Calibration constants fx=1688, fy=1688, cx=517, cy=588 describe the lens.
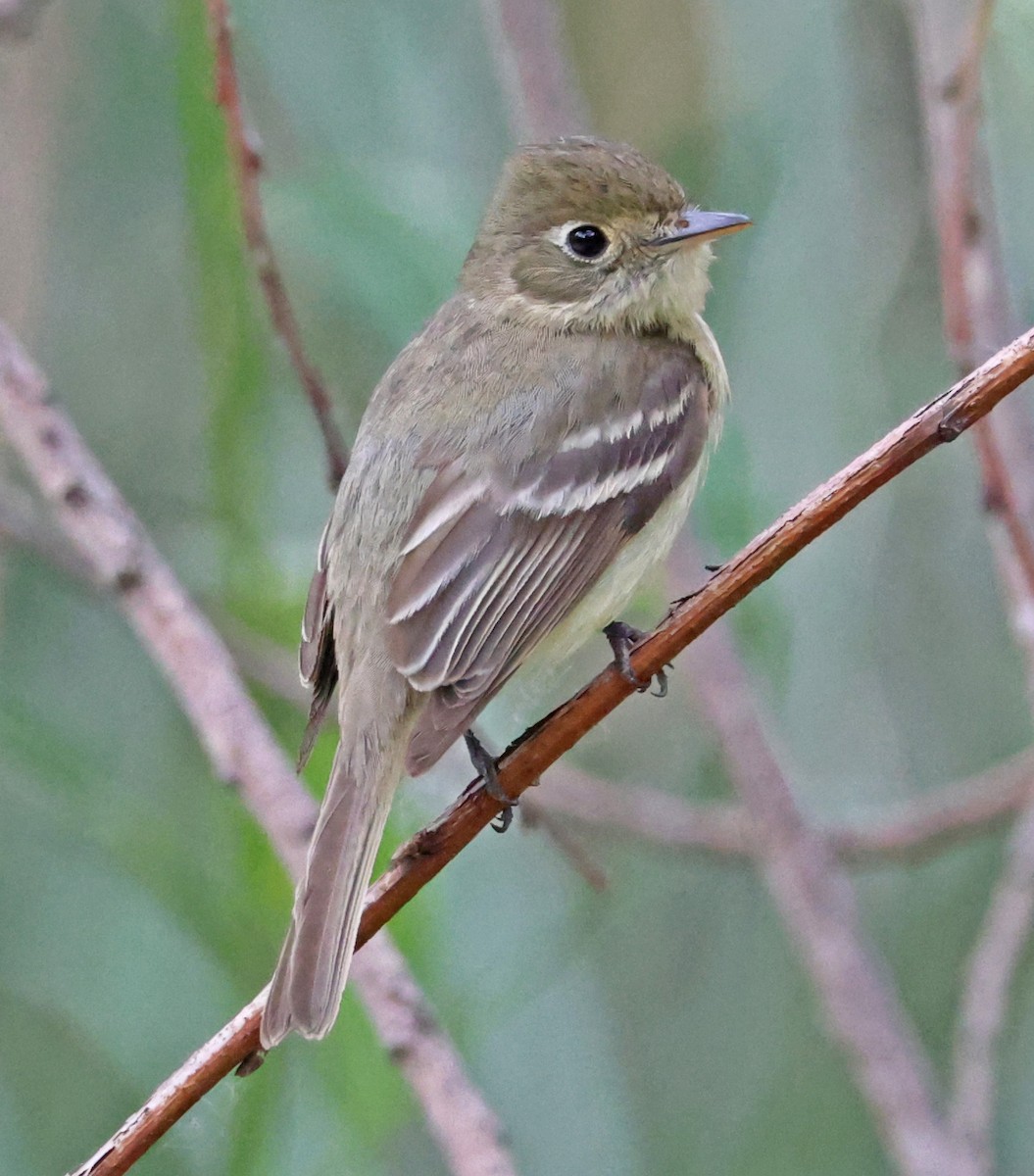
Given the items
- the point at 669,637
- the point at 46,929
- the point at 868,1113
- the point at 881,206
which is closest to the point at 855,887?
the point at 868,1113

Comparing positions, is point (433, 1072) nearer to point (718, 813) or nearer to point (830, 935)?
point (830, 935)

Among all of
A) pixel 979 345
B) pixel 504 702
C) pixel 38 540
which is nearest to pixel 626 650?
pixel 979 345

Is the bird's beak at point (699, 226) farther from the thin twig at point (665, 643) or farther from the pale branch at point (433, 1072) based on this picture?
the pale branch at point (433, 1072)

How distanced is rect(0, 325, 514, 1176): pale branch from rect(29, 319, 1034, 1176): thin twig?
0.20 m

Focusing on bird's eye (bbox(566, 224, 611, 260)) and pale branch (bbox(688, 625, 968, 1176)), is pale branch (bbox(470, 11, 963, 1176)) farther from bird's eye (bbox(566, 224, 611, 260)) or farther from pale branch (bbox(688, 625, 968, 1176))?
bird's eye (bbox(566, 224, 611, 260))

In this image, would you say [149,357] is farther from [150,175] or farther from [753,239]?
[753,239]

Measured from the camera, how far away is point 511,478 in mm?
2346

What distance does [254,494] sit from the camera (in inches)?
108

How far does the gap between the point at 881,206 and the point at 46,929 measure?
7.21ft

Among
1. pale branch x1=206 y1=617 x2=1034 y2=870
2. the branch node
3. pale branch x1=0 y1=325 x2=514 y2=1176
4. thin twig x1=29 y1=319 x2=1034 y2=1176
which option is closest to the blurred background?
pale branch x1=206 y1=617 x2=1034 y2=870

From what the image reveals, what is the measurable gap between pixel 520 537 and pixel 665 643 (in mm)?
553

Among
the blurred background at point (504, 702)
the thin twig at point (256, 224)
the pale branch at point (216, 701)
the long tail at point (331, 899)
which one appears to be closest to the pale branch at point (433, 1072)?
the pale branch at point (216, 701)

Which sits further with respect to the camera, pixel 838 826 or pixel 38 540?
pixel 838 826

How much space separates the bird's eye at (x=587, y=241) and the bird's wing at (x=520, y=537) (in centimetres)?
25
